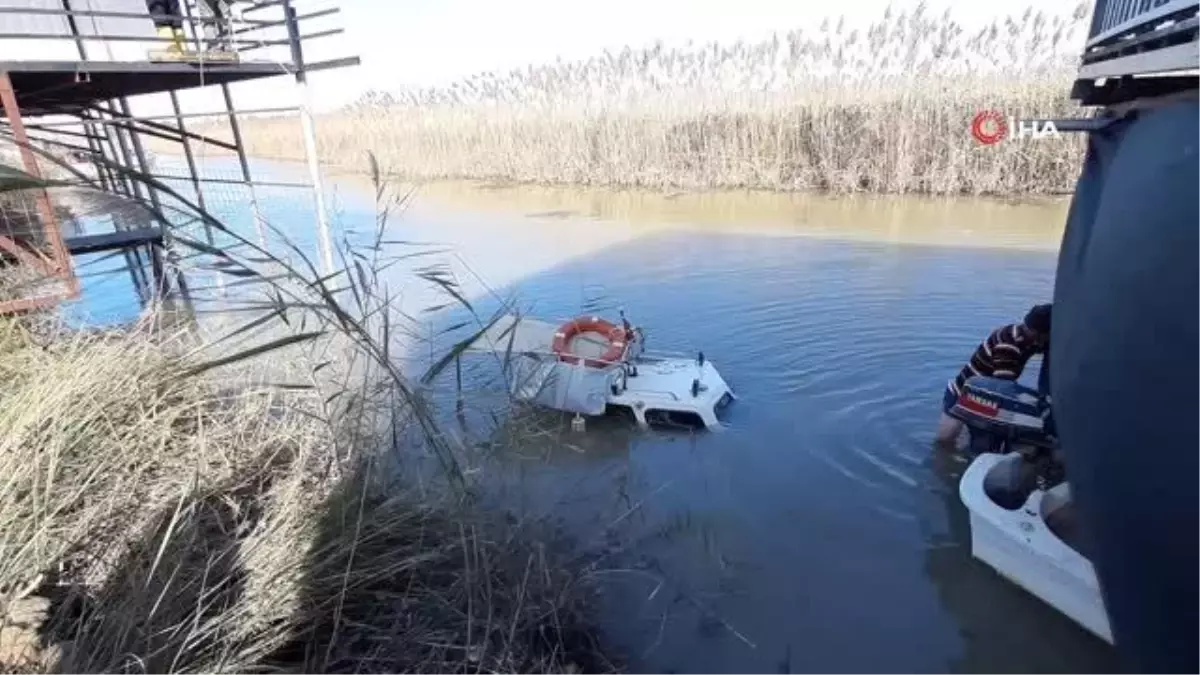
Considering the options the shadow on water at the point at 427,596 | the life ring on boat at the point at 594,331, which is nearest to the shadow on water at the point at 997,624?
the shadow on water at the point at 427,596

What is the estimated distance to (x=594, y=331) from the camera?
515cm

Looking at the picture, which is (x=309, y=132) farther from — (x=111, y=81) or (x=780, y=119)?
(x=780, y=119)

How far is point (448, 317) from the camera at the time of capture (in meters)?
6.63

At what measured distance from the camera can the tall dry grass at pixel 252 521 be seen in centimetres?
175

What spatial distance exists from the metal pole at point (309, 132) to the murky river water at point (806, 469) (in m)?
1.85

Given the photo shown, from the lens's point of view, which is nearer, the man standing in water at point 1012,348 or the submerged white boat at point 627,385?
the man standing in water at point 1012,348

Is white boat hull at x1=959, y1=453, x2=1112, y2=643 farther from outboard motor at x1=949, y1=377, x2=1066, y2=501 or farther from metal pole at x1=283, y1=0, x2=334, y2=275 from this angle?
metal pole at x1=283, y1=0, x2=334, y2=275

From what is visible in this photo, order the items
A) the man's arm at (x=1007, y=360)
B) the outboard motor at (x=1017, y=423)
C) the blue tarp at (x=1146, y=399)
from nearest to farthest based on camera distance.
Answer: the blue tarp at (x=1146, y=399), the outboard motor at (x=1017, y=423), the man's arm at (x=1007, y=360)

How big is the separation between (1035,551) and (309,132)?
5.97m

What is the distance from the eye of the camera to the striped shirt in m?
3.70

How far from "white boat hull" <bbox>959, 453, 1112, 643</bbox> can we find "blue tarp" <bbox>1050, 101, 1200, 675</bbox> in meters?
0.65

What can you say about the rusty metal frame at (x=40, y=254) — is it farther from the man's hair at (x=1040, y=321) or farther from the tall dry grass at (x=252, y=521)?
the man's hair at (x=1040, y=321)

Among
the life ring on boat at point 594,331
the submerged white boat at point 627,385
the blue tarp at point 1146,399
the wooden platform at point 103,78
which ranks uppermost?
the wooden platform at point 103,78

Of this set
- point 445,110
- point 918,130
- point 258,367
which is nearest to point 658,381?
point 258,367
